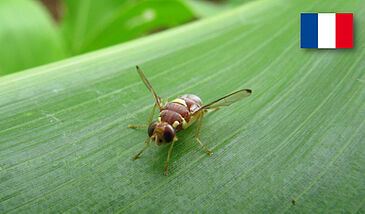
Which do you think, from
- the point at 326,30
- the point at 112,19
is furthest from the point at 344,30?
the point at 112,19

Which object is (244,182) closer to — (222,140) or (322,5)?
(222,140)

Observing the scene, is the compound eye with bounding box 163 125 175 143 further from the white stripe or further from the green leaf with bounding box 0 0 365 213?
the white stripe

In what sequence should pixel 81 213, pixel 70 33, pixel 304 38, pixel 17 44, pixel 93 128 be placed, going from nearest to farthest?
1. pixel 81 213
2. pixel 93 128
3. pixel 304 38
4. pixel 17 44
5. pixel 70 33

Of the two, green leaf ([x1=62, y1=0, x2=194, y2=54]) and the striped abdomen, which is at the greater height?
green leaf ([x1=62, y1=0, x2=194, y2=54])

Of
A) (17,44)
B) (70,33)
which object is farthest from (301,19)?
(70,33)

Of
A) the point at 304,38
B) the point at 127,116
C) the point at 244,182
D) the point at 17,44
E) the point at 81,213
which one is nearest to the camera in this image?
the point at 81,213

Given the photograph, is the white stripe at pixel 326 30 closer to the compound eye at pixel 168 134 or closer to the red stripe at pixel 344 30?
the red stripe at pixel 344 30

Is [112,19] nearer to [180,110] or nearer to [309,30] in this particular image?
[180,110]

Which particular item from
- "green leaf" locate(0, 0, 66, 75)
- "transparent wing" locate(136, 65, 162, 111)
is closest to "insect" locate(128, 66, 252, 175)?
"transparent wing" locate(136, 65, 162, 111)
